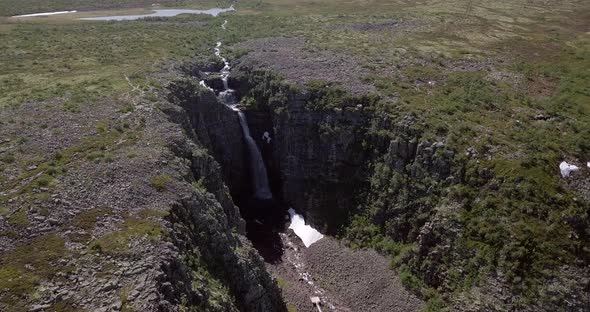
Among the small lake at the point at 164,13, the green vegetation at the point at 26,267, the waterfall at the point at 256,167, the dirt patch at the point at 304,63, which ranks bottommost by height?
the waterfall at the point at 256,167

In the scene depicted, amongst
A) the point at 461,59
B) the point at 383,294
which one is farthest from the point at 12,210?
the point at 461,59

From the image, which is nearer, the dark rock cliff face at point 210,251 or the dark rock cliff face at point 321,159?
the dark rock cliff face at point 210,251

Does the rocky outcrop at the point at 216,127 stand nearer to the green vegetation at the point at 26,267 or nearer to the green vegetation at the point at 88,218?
the green vegetation at the point at 88,218

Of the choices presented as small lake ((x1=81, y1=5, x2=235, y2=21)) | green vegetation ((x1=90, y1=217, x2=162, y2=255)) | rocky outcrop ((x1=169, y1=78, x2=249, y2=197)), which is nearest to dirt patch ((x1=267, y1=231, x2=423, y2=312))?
rocky outcrop ((x1=169, y1=78, x2=249, y2=197))

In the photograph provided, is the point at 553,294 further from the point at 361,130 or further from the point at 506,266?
the point at 361,130

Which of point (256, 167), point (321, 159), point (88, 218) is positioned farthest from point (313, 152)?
point (88, 218)

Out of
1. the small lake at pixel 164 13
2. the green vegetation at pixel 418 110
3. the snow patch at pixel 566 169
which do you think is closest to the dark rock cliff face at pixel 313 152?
the green vegetation at pixel 418 110

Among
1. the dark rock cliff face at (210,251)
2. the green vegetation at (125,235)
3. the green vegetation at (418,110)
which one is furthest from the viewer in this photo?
the green vegetation at (418,110)
